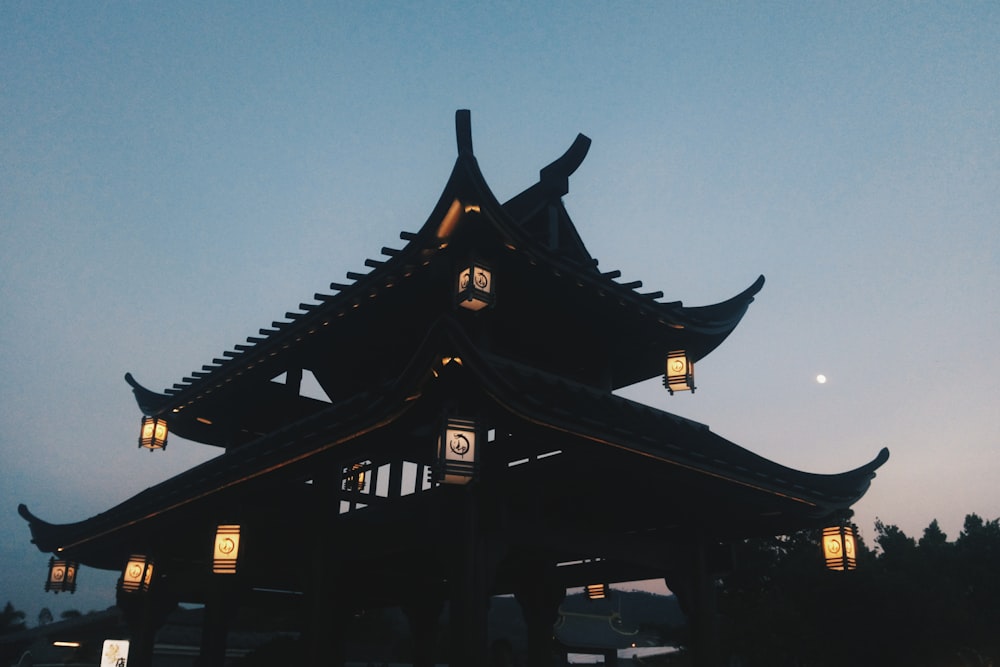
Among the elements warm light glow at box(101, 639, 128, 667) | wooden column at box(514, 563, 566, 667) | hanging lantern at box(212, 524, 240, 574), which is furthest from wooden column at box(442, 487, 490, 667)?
warm light glow at box(101, 639, 128, 667)

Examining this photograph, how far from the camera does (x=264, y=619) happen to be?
45.8 metres

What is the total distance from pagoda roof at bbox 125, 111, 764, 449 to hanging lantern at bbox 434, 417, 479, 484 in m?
3.02

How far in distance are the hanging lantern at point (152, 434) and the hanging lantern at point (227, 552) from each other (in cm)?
546

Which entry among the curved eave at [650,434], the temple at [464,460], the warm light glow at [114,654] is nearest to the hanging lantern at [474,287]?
the temple at [464,460]

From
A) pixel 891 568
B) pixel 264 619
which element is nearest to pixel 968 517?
pixel 891 568

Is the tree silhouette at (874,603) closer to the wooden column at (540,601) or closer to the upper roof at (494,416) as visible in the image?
the wooden column at (540,601)

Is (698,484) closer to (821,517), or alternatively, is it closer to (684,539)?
(684,539)

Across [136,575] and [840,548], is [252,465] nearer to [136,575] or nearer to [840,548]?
[136,575]

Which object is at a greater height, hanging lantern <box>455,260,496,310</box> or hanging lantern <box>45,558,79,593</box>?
hanging lantern <box>455,260,496,310</box>

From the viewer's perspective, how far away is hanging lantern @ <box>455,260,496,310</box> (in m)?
10.6

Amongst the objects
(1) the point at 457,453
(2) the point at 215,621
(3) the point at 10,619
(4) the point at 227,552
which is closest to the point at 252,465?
(4) the point at 227,552

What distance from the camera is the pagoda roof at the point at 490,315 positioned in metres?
10.9

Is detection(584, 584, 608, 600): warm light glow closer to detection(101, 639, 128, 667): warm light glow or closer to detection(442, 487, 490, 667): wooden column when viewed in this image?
detection(442, 487, 490, 667): wooden column

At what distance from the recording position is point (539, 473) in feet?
34.3
